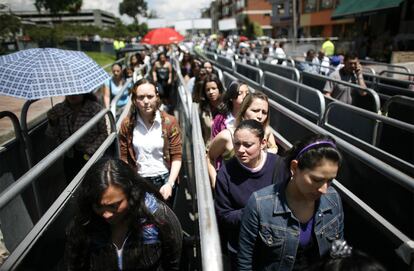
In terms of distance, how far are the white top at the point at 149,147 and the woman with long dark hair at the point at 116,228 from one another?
4.01ft

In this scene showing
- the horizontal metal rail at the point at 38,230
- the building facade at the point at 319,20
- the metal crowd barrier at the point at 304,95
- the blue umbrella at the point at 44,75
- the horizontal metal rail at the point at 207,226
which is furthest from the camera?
the building facade at the point at 319,20

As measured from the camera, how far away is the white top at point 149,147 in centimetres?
319

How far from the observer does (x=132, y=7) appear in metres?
94.8

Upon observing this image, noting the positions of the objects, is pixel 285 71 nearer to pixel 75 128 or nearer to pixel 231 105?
pixel 231 105

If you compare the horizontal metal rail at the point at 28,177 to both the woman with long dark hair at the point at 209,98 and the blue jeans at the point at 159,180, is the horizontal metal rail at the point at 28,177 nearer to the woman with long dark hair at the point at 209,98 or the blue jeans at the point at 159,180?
the blue jeans at the point at 159,180

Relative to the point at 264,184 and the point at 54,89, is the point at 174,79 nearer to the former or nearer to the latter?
the point at 54,89

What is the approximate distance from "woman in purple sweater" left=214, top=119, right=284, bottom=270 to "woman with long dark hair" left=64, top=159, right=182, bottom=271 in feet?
1.49

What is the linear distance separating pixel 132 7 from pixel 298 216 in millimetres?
101538

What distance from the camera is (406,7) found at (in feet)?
58.9

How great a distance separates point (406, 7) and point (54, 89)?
65.3 ft

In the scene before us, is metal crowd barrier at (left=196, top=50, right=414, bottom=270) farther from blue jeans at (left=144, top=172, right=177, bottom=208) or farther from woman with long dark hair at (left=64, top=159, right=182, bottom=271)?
blue jeans at (left=144, top=172, right=177, bottom=208)

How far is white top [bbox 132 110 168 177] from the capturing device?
126 inches

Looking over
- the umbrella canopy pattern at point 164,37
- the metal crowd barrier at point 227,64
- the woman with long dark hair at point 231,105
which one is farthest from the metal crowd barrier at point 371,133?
the umbrella canopy pattern at point 164,37

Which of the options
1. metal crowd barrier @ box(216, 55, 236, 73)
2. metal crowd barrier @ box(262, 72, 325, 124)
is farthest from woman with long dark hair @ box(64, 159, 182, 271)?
metal crowd barrier @ box(216, 55, 236, 73)
